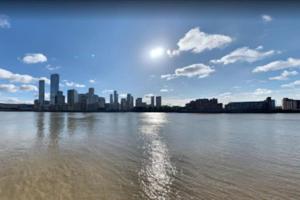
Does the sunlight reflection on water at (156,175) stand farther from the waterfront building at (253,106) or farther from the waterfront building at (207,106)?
the waterfront building at (207,106)

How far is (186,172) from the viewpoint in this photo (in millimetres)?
8438

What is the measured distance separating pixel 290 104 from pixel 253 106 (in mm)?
33341

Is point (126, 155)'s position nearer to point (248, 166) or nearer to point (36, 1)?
point (248, 166)

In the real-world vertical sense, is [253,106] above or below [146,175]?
above

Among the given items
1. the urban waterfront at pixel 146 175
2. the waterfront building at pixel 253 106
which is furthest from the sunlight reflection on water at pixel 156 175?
the waterfront building at pixel 253 106

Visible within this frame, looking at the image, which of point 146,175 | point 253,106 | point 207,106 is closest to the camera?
point 146,175

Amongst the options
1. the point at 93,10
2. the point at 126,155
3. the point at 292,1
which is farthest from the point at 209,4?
the point at 126,155

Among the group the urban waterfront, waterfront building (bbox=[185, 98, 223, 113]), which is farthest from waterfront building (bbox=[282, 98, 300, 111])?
the urban waterfront

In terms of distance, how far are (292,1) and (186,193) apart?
6.77 metres

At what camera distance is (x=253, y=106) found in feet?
528

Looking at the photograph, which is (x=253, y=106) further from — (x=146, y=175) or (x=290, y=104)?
(x=146, y=175)

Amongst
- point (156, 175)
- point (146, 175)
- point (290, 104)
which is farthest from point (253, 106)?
point (146, 175)

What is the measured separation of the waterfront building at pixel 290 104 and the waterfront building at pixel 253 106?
10.6 m

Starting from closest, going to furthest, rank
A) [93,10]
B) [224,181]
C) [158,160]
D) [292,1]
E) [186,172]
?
[292,1]
[93,10]
[224,181]
[186,172]
[158,160]
